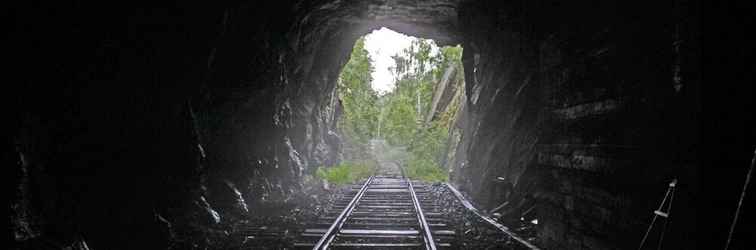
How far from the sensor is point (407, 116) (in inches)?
1596

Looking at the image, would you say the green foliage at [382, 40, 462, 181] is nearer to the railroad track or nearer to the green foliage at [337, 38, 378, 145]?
the green foliage at [337, 38, 378, 145]

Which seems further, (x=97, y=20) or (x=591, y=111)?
(x=591, y=111)

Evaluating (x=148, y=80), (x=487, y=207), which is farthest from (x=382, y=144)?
(x=148, y=80)

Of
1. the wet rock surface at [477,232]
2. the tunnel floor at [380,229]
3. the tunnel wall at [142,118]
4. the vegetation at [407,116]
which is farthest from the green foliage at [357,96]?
the wet rock surface at [477,232]

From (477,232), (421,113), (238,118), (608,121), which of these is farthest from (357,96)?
(608,121)

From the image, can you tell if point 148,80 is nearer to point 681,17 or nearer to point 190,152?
point 190,152

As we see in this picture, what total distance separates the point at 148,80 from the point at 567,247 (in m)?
5.55

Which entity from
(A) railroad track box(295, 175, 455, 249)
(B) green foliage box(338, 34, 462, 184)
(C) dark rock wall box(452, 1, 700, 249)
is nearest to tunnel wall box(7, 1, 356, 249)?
(A) railroad track box(295, 175, 455, 249)

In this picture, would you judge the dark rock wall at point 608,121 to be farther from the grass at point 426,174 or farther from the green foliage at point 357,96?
the green foliage at point 357,96

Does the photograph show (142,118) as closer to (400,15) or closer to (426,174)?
(400,15)

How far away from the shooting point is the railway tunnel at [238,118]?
3830mm

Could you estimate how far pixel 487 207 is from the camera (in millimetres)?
9875

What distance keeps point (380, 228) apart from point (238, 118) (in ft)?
14.3

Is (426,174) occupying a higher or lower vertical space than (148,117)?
lower
